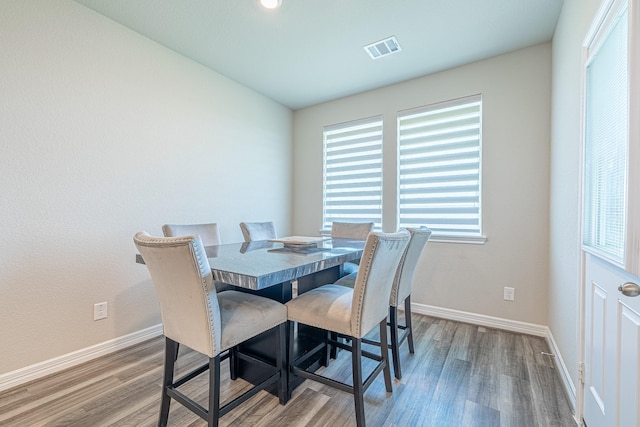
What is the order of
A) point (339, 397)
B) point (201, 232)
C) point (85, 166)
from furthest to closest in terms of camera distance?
point (201, 232) → point (85, 166) → point (339, 397)

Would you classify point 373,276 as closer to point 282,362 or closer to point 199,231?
point 282,362

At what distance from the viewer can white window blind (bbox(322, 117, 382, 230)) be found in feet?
11.2

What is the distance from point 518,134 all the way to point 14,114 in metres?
3.78

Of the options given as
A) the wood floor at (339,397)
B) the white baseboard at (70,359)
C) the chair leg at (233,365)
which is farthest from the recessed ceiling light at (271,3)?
the white baseboard at (70,359)

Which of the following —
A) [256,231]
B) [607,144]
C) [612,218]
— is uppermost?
[607,144]

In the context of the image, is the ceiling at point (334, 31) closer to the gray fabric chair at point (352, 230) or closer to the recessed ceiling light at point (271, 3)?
the recessed ceiling light at point (271, 3)

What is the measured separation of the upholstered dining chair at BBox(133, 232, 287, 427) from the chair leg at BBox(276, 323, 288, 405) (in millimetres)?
69

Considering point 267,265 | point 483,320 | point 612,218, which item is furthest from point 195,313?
point 483,320

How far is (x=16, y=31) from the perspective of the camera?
5.85ft

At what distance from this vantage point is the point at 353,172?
3.60 metres

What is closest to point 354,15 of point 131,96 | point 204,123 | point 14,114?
point 204,123

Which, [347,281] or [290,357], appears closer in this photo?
[290,357]

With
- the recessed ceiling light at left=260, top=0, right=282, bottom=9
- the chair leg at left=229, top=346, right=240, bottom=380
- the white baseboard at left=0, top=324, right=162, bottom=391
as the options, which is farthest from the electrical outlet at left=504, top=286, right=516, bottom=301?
the white baseboard at left=0, top=324, right=162, bottom=391

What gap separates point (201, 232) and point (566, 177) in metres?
2.64
